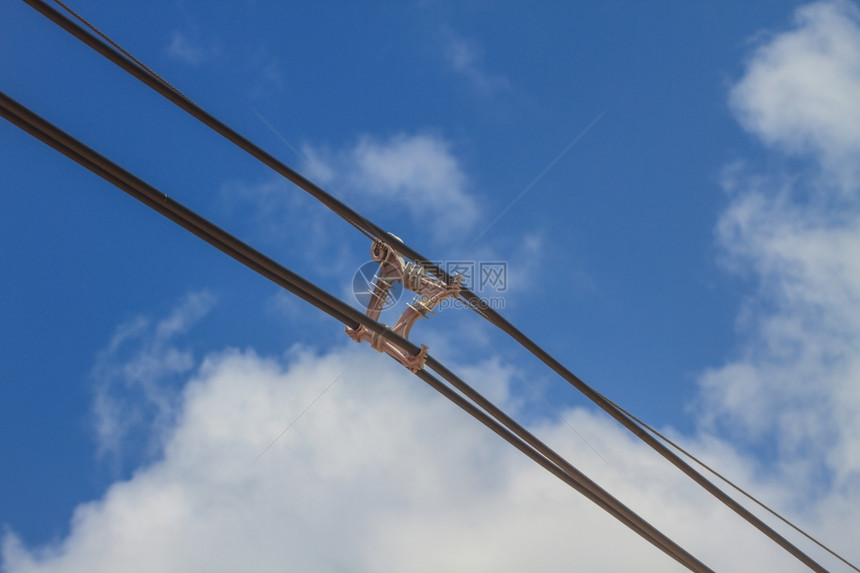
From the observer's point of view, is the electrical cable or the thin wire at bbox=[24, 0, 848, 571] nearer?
the electrical cable

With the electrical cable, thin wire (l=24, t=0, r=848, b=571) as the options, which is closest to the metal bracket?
thin wire (l=24, t=0, r=848, b=571)

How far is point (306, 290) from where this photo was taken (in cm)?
857

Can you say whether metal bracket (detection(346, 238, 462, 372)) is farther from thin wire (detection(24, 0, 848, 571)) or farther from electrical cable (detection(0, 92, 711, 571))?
electrical cable (detection(0, 92, 711, 571))

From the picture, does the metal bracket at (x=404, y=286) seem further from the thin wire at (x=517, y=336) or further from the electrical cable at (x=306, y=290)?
the electrical cable at (x=306, y=290)

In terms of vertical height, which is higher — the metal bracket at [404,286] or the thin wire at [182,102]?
the metal bracket at [404,286]

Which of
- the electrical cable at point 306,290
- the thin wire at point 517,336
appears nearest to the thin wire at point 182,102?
the thin wire at point 517,336

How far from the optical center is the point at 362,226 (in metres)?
10.5

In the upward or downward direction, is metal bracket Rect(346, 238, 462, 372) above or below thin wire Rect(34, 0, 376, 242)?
above

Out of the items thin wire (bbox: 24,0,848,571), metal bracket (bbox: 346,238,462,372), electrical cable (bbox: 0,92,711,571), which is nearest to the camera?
electrical cable (bbox: 0,92,711,571)

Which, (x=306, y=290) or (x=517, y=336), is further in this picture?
(x=517, y=336)

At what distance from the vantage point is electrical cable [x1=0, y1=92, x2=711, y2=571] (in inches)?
287

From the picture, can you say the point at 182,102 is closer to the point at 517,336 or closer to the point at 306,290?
the point at 306,290

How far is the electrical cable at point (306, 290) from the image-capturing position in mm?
7281

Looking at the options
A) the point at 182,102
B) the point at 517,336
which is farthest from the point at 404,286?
the point at 182,102
